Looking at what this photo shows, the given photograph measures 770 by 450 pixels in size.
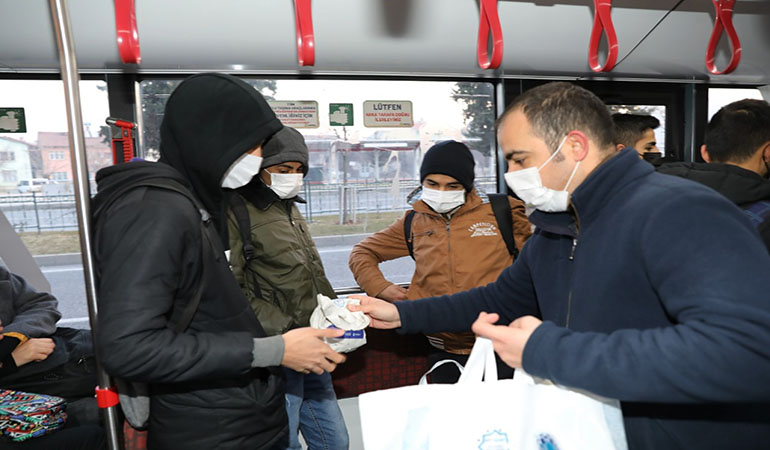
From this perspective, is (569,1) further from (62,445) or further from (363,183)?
(62,445)

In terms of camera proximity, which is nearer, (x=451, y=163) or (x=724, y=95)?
(x=451, y=163)

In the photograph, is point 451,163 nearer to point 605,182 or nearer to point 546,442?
point 605,182

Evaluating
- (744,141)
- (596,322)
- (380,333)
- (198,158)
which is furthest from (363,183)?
(596,322)

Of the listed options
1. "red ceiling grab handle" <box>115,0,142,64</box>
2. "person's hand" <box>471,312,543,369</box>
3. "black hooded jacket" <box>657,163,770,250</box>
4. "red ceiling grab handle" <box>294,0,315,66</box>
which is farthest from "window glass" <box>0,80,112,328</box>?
"black hooded jacket" <box>657,163,770,250</box>

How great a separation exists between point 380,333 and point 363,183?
0.93 metres

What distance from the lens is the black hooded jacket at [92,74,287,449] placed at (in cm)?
112

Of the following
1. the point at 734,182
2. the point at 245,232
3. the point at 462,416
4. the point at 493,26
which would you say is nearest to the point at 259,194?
the point at 245,232

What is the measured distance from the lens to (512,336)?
1.10m

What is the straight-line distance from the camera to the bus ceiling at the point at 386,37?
2.12 meters

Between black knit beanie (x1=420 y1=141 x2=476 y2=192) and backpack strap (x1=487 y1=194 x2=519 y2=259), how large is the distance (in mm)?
168

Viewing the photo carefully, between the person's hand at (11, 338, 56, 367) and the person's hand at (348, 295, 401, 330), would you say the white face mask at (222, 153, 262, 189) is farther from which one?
the person's hand at (11, 338, 56, 367)

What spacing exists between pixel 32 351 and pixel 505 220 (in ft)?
7.96

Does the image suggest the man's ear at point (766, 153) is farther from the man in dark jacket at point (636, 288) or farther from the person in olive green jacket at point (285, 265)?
the person in olive green jacket at point (285, 265)

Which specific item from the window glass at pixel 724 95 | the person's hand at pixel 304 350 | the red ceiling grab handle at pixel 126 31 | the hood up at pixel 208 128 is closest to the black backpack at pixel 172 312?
the hood up at pixel 208 128
